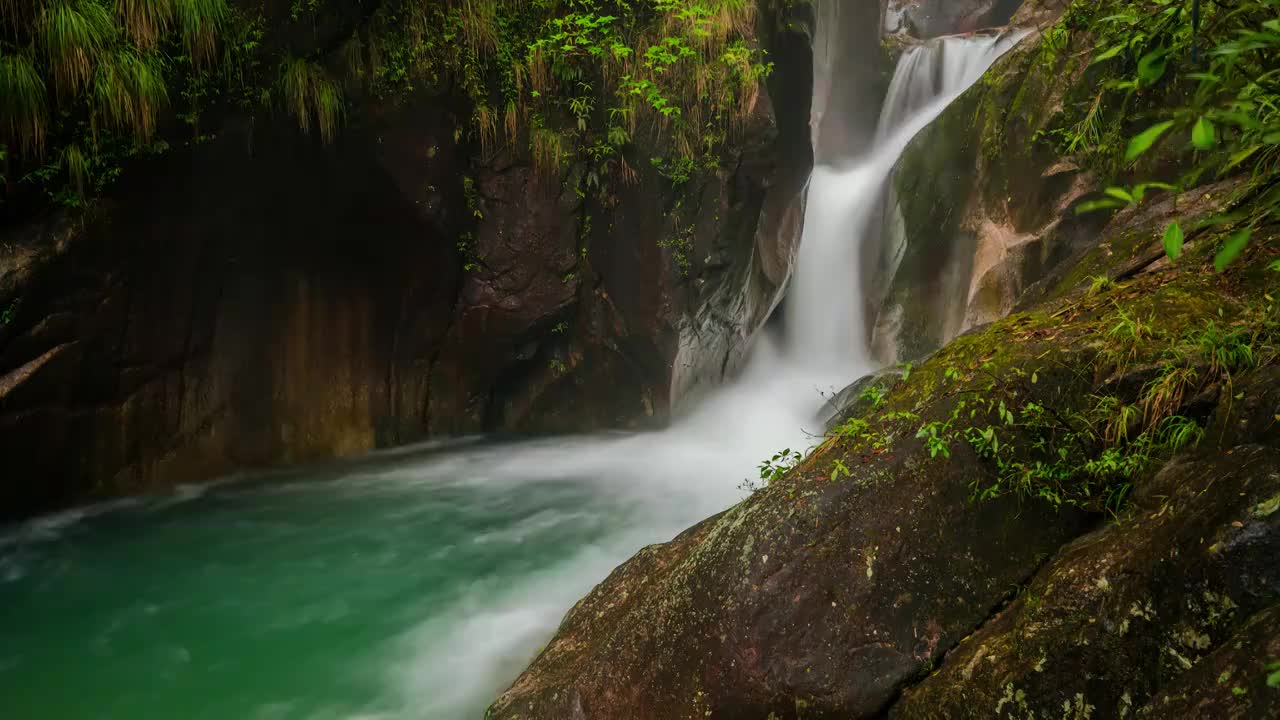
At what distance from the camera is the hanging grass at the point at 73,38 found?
4.96 meters

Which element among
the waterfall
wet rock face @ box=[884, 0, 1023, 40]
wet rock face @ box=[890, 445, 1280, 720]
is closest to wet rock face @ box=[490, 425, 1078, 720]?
wet rock face @ box=[890, 445, 1280, 720]

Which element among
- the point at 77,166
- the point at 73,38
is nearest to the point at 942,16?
the point at 73,38

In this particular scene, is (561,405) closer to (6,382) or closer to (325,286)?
(325,286)

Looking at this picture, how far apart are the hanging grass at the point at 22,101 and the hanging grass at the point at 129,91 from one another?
1.17ft

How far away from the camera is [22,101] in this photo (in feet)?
16.3

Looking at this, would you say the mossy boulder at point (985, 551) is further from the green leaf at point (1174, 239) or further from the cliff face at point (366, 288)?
the cliff face at point (366, 288)

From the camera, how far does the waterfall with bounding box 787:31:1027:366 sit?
11.5m

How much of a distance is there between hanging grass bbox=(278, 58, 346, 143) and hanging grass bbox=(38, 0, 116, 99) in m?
1.43

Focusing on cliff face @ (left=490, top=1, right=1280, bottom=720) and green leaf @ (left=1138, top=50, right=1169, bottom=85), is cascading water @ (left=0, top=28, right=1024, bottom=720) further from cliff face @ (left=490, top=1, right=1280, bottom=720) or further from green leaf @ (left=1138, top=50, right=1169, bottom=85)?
green leaf @ (left=1138, top=50, right=1169, bottom=85)

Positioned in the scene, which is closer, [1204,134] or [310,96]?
[1204,134]

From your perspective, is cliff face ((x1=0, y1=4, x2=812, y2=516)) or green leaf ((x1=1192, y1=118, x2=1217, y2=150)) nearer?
green leaf ((x1=1192, y1=118, x2=1217, y2=150))

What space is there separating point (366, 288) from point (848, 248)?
26.2 ft

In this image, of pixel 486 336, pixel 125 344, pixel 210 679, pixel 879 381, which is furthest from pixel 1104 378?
pixel 125 344

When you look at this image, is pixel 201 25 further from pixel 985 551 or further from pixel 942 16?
pixel 942 16
